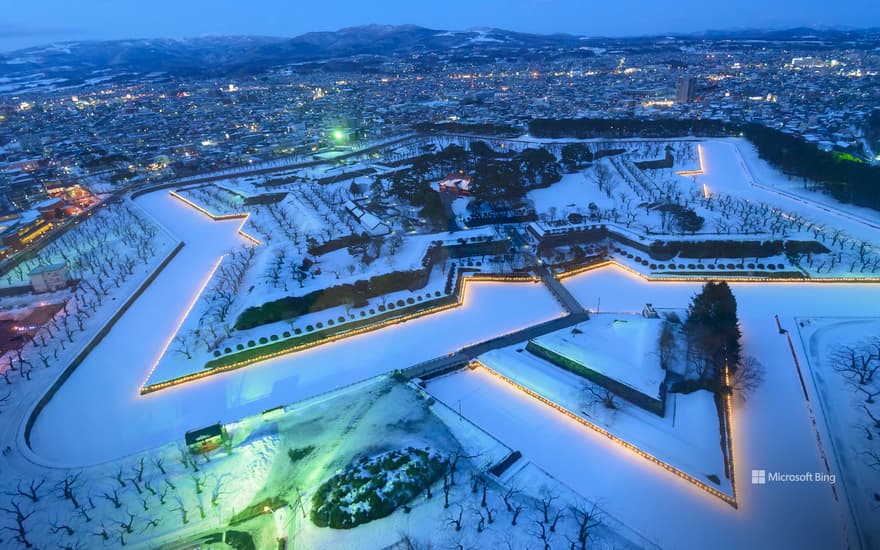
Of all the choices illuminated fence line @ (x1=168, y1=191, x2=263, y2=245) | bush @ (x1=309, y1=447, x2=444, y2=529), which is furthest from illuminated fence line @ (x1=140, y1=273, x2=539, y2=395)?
illuminated fence line @ (x1=168, y1=191, x2=263, y2=245)

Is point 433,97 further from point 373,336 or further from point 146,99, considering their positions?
point 373,336

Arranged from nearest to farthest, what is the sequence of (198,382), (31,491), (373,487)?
1. (373,487)
2. (31,491)
3. (198,382)

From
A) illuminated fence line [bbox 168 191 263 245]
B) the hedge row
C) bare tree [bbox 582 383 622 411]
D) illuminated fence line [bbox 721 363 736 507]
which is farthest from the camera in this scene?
illuminated fence line [bbox 168 191 263 245]

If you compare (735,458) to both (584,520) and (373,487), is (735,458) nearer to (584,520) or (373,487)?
(584,520)

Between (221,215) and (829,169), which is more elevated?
(829,169)

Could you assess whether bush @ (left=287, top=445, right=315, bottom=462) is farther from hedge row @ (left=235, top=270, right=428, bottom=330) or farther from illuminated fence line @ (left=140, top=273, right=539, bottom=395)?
hedge row @ (left=235, top=270, right=428, bottom=330)

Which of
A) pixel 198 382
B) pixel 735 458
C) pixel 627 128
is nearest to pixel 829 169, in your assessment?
pixel 627 128
